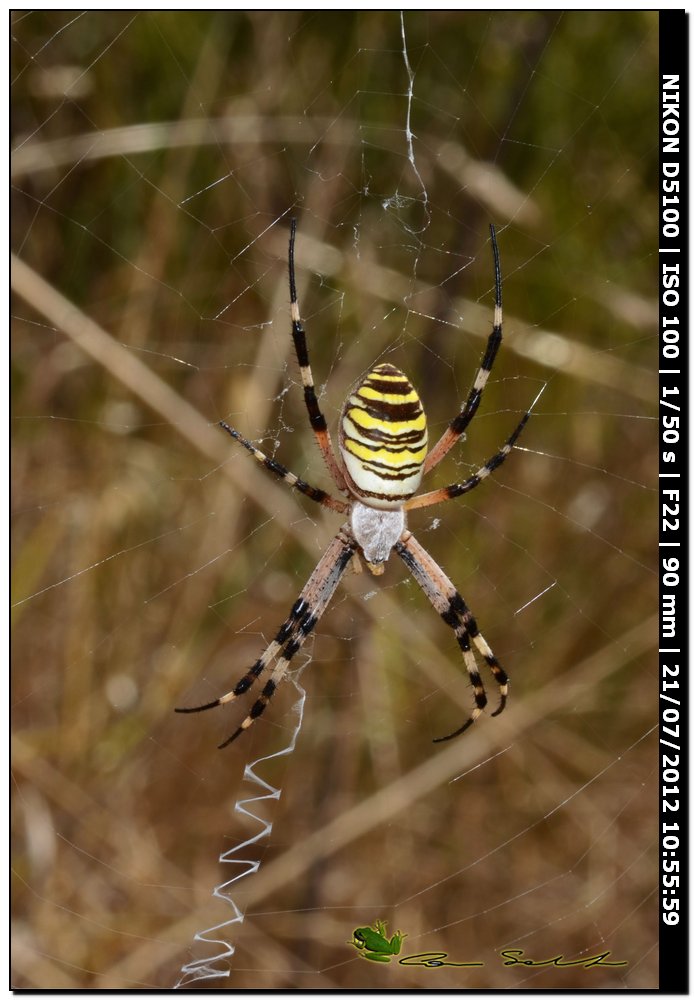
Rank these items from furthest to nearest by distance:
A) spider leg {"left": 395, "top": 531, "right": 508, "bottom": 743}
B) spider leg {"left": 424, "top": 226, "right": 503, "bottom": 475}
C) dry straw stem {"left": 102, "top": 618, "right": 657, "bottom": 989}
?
dry straw stem {"left": 102, "top": 618, "right": 657, "bottom": 989}
spider leg {"left": 395, "top": 531, "right": 508, "bottom": 743}
spider leg {"left": 424, "top": 226, "right": 503, "bottom": 475}

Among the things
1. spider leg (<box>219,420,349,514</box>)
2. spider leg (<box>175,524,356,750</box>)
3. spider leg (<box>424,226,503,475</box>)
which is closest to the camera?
spider leg (<box>219,420,349,514</box>)

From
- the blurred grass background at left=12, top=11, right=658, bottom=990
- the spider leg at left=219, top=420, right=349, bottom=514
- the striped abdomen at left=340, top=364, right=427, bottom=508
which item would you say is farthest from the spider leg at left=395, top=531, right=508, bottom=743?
the striped abdomen at left=340, top=364, right=427, bottom=508

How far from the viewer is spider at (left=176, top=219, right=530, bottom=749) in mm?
2551

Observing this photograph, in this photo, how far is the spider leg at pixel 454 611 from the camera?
11.0 ft

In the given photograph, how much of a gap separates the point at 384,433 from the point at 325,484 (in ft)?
3.61

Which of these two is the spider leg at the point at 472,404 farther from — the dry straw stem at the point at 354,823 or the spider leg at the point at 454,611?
the dry straw stem at the point at 354,823

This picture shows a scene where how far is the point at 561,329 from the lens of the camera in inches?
147

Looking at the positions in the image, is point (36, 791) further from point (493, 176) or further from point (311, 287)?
point (493, 176)

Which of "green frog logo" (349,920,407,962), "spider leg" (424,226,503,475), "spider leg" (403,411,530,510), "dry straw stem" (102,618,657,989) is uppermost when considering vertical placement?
"spider leg" (424,226,503,475)

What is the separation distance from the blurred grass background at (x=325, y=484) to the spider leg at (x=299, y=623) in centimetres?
28

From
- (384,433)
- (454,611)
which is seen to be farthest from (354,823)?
(384,433)

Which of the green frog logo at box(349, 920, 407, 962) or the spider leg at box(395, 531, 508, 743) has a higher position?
the spider leg at box(395, 531, 508, 743)

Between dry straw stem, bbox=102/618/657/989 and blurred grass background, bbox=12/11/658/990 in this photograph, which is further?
dry straw stem, bbox=102/618/657/989

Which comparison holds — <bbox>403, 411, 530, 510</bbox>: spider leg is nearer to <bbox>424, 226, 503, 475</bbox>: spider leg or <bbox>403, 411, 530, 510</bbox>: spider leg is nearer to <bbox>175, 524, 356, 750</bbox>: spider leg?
<bbox>424, 226, 503, 475</bbox>: spider leg
